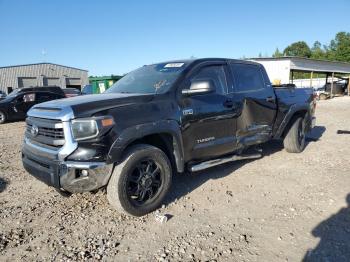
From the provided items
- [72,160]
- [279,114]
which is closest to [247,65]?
[279,114]

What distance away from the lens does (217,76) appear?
506cm

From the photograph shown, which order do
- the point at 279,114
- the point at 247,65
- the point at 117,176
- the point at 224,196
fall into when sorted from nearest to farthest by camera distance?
the point at 117,176 → the point at 224,196 → the point at 247,65 → the point at 279,114

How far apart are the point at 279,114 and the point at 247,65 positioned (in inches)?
46.6

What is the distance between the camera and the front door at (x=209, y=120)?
14.4ft

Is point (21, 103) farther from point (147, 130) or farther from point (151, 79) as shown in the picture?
point (147, 130)

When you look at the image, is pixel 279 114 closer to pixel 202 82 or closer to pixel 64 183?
pixel 202 82

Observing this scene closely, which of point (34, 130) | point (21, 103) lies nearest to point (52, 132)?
point (34, 130)

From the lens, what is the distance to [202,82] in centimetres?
430

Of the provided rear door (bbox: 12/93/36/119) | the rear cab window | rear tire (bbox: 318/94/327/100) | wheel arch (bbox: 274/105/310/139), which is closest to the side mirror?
the rear cab window

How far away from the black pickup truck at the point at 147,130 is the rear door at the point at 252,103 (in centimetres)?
2

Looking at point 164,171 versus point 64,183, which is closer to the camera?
point 64,183

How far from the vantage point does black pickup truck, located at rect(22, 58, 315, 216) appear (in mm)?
3525

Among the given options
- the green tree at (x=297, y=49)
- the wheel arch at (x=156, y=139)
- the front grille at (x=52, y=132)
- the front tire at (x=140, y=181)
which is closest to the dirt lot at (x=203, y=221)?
the front tire at (x=140, y=181)

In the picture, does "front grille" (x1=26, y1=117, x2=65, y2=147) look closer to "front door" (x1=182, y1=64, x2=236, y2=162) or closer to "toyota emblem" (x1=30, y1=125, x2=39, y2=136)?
"toyota emblem" (x1=30, y1=125, x2=39, y2=136)
